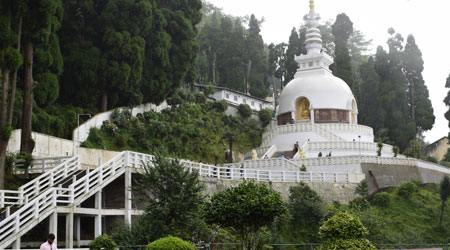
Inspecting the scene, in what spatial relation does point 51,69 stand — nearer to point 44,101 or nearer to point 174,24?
point 44,101

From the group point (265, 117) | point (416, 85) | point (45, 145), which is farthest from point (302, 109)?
point (45, 145)

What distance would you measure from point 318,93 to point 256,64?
18.1m

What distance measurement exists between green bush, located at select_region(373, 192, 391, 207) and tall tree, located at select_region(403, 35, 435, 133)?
2643 cm

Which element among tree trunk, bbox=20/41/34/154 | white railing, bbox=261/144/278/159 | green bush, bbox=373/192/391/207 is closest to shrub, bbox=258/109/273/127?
white railing, bbox=261/144/278/159

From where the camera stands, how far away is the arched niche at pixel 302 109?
169ft

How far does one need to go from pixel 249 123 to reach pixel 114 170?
98.0 ft

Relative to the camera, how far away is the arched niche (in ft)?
169

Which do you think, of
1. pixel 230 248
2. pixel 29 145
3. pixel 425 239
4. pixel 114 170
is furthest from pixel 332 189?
pixel 29 145

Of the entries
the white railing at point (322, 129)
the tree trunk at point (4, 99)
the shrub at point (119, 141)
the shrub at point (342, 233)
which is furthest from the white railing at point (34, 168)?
the white railing at point (322, 129)

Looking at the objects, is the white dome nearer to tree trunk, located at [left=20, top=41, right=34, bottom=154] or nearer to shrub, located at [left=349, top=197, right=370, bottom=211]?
shrub, located at [left=349, top=197, right=370, bottom=211]

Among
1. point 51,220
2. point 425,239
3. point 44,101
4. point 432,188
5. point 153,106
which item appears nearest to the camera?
point 51,220

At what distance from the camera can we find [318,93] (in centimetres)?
5038

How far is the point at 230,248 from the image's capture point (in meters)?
23.8

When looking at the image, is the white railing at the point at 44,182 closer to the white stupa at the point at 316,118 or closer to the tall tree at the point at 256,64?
the white stupa at the point at 316,118
